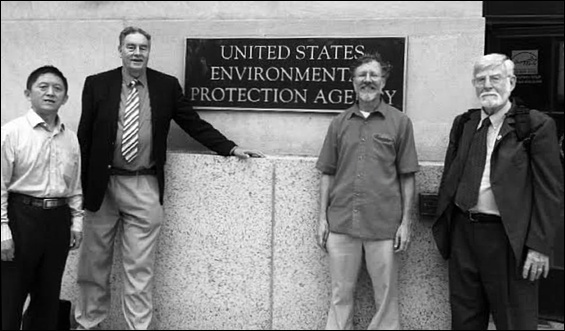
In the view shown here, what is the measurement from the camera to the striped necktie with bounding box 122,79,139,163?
4.52 m

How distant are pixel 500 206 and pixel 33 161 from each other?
2.72 m

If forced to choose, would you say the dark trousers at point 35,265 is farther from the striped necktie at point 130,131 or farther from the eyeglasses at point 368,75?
the eyeglasses at point 368,75

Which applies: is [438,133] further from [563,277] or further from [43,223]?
[43,223]

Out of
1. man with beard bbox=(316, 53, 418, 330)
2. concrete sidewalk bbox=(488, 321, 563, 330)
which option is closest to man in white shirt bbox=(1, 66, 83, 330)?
man with beard bbox=(316, 53, 418, 330)

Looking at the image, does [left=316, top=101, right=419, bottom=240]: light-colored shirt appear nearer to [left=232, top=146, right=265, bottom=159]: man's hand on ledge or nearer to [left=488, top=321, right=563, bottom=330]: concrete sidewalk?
[left=232, top=146, right=265, bottom=159]: man's hand on ledge

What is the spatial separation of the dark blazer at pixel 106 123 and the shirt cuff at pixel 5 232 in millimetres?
756

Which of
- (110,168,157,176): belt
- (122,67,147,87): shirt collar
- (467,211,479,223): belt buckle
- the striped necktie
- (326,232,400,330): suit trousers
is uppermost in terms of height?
(122,67,147,87): shirt collar

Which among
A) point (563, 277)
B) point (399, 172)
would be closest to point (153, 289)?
point (399, 172)

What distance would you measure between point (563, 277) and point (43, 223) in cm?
416

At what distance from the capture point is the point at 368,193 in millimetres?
4156

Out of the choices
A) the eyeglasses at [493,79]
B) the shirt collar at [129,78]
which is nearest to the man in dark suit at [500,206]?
the eyeglasses at [493,79]

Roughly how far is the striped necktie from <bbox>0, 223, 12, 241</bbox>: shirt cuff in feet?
3.08

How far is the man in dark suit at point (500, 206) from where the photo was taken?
377 centimetres

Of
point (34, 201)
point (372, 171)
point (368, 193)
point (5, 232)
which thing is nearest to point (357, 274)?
point (368, 193)
